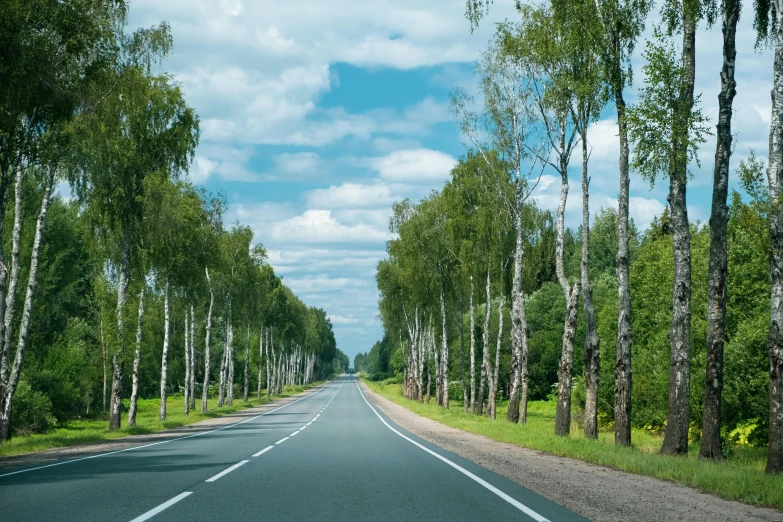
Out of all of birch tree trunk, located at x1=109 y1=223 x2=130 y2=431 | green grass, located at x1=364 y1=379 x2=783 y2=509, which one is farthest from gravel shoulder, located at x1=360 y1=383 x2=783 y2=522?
birch tree trunk, located at x1=109 y1=223 x2=130 y2=431

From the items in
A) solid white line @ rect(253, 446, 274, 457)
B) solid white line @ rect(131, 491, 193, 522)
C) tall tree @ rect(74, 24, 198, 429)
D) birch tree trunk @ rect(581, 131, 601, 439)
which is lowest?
solid white line @ rect(253, 446, 274, 457)

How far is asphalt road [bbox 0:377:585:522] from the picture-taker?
332 inches

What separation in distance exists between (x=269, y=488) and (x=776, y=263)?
8.72 meters

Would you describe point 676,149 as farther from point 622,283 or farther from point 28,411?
point 28,411

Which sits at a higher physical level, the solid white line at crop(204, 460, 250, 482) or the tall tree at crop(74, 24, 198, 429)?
the tall tree at crop(74, 24, 198, 429)

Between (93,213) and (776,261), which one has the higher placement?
(93,213)

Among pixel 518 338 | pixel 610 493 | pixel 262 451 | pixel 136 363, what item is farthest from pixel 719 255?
pixel 136 363

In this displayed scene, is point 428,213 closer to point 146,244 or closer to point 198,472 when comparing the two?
point 146,244

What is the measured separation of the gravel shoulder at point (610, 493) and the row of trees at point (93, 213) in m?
12.8

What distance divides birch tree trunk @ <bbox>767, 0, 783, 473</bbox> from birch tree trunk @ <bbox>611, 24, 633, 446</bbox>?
506 cm

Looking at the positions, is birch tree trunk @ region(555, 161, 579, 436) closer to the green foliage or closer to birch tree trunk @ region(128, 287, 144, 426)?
the green foliage

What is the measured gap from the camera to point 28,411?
3553cm

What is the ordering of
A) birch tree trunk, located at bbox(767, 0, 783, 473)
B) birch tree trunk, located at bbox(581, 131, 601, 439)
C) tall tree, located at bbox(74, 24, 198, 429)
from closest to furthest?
1. birch tree trunk, located at bbox(767, 0, 783, 473)
2. birch tree trunk, located at bbox(581, 131, 601, 439)
3. tall tree, located at bbox(74, 24, 198, 429)

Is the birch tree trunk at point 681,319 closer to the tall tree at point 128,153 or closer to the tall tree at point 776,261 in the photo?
the tall tree at point 776,261
